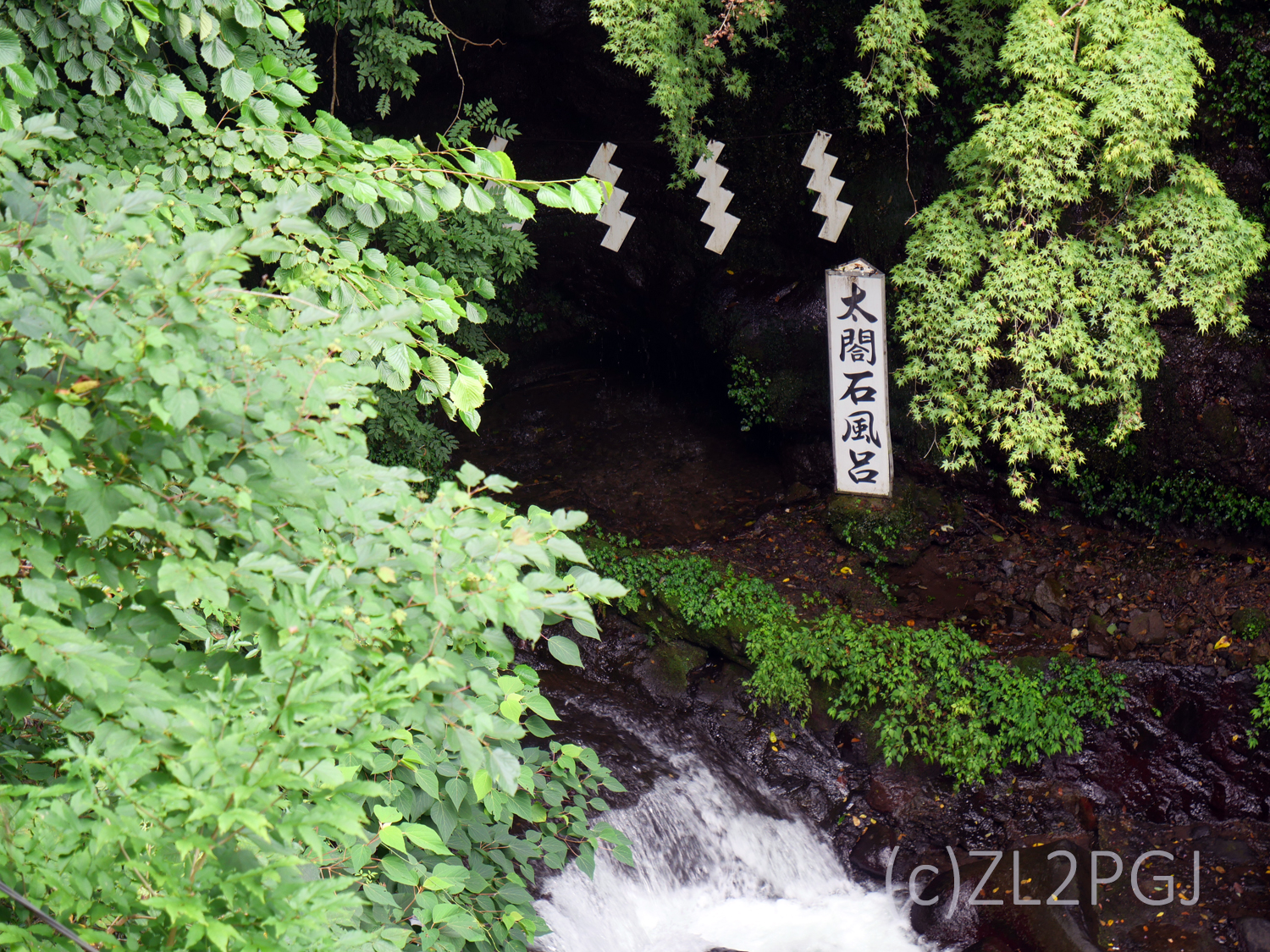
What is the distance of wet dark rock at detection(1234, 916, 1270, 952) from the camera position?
455cm

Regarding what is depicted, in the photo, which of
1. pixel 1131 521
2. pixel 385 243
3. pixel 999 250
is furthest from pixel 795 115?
pixel 1131 521

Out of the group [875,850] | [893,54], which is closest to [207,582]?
[875,850]

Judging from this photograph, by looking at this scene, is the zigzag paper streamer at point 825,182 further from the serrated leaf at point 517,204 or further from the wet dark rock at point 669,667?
the serrated leaf at point 517,204

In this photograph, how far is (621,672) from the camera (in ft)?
22.2

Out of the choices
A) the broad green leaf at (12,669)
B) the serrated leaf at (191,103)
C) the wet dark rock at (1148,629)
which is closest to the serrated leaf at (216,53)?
→ the serrated leaf at (191,103)

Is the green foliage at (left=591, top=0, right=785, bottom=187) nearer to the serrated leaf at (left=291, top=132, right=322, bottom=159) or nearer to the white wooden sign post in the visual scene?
the white wooden sign post

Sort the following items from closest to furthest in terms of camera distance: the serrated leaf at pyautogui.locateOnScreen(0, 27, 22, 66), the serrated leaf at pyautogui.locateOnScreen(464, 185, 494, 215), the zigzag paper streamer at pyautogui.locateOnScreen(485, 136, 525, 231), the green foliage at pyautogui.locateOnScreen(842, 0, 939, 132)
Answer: the serrated leaf at pyautogui.locateOnScreen(0, 27, 22, 66)
the serrated leaf at pyautogui.locateOnScreen(464, 185, 494, 215)
the green foliage at pyautogui.locateOnScreen(842, 0, 939, 132)
the zigzag paper streamer at pyautogui.locateOnScreen(485, 136, 525, 231)

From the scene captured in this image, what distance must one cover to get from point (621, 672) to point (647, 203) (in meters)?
4.44

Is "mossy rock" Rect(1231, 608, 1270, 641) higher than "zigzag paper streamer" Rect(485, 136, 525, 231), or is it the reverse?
"zigzag paper streamer" Rect(485, 136, 525, 231)

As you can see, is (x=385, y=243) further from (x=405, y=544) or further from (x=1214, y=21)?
(x=1214, y=21)

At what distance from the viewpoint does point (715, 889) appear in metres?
5.46

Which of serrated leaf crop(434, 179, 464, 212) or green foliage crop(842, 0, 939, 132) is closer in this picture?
serrated leaf crop(434, 179, 464, 212)

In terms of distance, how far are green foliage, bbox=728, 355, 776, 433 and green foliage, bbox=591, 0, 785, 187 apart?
7.01 ft

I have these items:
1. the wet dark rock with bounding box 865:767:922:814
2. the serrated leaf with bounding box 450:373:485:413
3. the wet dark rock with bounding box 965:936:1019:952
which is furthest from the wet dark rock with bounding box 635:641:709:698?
the serrated leaf with bounding box 450:373:485:413
